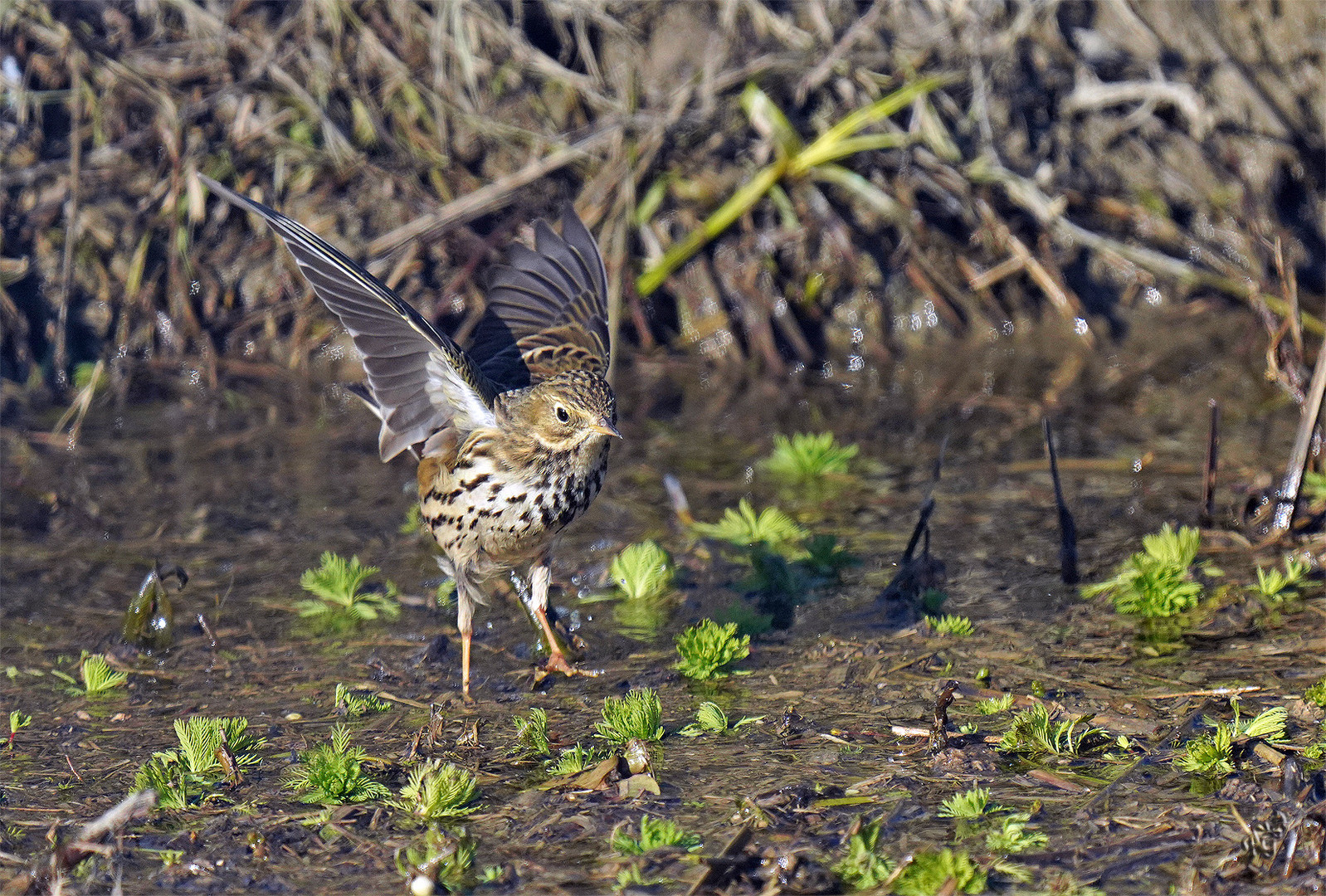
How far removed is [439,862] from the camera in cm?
337

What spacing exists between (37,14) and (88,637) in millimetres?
5039

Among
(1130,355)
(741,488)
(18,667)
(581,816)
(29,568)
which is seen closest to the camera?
(581,816)

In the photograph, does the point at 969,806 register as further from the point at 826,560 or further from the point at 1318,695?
the point at 826,560

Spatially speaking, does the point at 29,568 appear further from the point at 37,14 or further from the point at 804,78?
the point at 804,78

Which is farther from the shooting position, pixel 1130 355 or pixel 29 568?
pixel 1130 355

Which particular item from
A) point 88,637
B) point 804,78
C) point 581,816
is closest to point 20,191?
point 88,637

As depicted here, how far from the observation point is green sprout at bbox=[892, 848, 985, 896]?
3.21 metres

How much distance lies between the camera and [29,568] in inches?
227

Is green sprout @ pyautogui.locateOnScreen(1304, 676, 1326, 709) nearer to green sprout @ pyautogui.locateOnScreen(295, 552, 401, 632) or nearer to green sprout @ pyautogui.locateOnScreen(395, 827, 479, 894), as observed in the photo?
green sprout @ pyautogui.locateOnScreen(395, 827, 479, 894)

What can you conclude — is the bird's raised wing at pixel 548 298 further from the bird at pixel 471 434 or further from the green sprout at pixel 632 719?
the green sprout at pixel 632 719

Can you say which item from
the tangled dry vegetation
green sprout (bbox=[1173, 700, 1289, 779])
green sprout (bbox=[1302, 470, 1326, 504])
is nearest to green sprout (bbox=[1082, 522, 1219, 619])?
green sprout (bbox=[1302, 470, 1326, 504])

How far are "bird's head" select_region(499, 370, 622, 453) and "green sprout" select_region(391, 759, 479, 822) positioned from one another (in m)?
1.36

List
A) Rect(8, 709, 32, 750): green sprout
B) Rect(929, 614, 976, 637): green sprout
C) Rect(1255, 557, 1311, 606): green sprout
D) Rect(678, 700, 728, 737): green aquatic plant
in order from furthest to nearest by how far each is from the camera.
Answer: Rect(1255, 557, 1311, 606): green sprout → Rect(929, 614, 976, 637): green sprout → Rect(8, 709, 32, 750): green sprout → Rect(678, 700, 728, 737): green aquatic plant

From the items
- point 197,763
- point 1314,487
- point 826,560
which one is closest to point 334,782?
point 197,763
